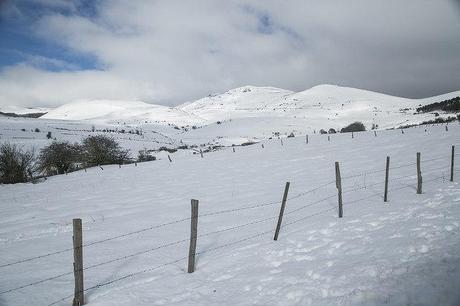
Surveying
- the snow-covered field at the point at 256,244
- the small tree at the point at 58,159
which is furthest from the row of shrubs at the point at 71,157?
the snow-covered field at the point at 256,244

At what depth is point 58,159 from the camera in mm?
49188

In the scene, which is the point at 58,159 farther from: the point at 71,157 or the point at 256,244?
the point at 256,244

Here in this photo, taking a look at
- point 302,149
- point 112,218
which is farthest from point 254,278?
point 302,149

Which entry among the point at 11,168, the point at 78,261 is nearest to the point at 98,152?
the point at 11,168

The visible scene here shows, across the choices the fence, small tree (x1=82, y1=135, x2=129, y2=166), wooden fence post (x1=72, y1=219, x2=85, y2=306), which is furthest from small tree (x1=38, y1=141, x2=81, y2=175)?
wooden fence post (x1=72, y1=219, x2=85, y2=306)

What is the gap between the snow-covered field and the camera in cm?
688

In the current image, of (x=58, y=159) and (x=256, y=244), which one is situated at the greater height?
(x=58, y=159)

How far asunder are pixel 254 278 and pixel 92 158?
47355 millimetres

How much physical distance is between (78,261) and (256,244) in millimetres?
5386

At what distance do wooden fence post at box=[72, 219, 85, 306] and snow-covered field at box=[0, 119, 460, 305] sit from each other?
397mm

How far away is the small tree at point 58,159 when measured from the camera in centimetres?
4844

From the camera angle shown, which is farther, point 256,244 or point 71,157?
point 71,157

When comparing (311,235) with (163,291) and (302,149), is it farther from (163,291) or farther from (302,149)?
(302,149)

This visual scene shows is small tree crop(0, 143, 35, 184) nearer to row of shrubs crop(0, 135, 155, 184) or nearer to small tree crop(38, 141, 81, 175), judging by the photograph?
row of shrubs crop(0, 135, 155, 184)
